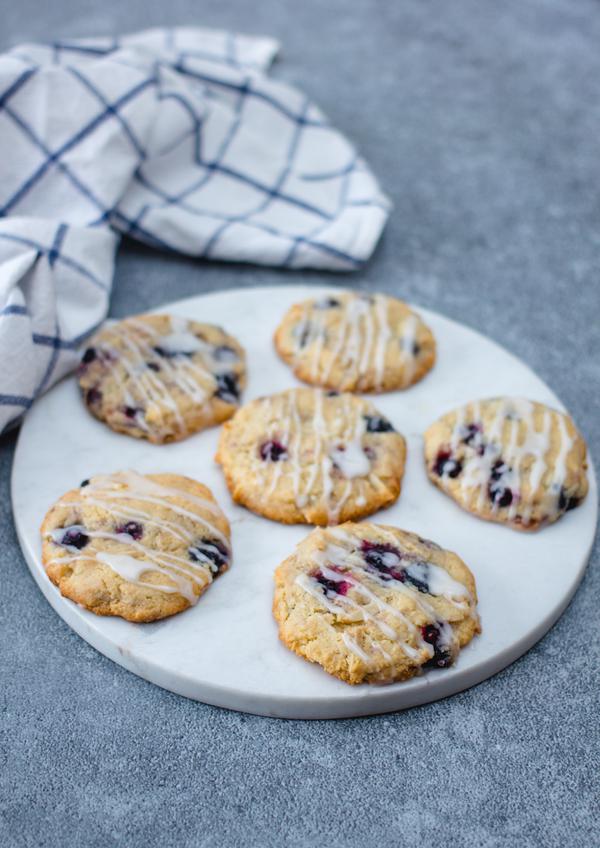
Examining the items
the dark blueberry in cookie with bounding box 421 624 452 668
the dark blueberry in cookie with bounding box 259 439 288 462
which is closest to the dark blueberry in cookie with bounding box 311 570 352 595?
the dark blueberry in cookie with bounding box 421 624 452 668

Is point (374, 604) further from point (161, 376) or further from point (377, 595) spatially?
point (161, 376)

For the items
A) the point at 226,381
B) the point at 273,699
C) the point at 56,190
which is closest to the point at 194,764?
the point at 273,699

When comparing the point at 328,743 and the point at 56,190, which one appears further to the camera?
the point at 56,190

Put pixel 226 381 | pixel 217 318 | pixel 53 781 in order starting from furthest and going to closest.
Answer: pixel 217 318 → pixel 226 381 → pixel 53 781

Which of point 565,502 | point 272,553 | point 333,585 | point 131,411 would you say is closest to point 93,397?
point 131,411

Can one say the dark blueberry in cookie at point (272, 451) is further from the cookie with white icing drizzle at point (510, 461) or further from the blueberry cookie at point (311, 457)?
the cookie with white icing drizzle at point (510, 461)

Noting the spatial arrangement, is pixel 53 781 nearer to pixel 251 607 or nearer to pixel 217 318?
pixel 251 607

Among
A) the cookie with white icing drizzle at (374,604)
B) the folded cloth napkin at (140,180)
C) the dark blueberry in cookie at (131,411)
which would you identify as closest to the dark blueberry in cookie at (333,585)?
the cookie with white icing drizzle at (374,604)
